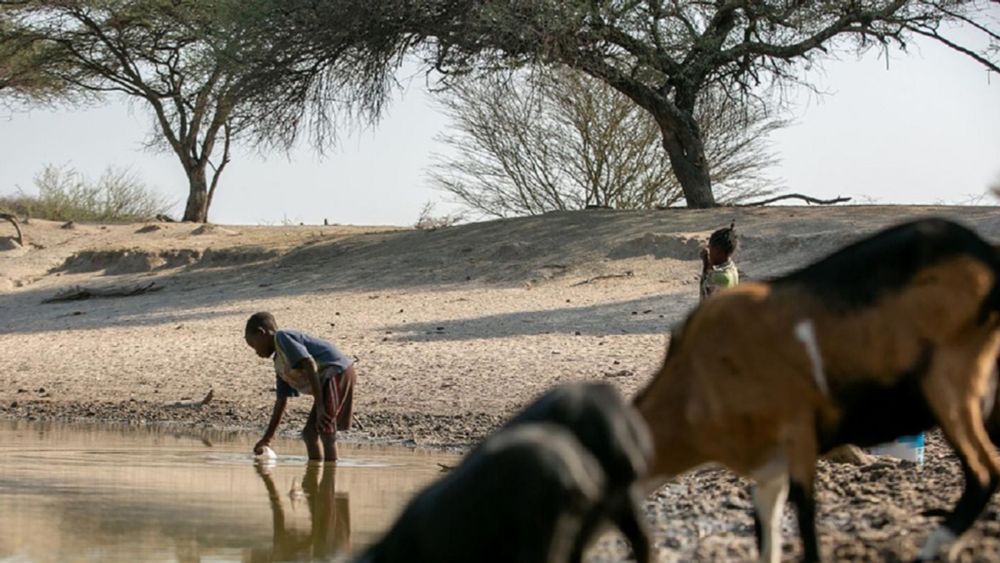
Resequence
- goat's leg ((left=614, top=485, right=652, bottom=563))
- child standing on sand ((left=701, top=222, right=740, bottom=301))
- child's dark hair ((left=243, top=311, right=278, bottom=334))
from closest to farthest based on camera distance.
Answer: goat's leg ((left=614, top=485, right=652, bottom=563))
child standing on sand ((left=701, top=222, right=740, bottom=301))
child's dark hair ((left=243, top=311, right=278, bottom=334))

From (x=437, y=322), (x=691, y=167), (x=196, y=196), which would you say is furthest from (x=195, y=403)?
(x=196, y=196)

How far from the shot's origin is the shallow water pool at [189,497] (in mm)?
7727

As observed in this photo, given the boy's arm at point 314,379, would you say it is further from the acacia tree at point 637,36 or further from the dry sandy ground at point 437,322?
the acacia tree at point 637,36

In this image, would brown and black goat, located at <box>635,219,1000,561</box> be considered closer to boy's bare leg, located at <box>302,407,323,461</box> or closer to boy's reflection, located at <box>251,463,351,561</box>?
boy's reflection, located at <box>251,463,351,561</box>

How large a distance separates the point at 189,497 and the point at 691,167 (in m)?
16.3

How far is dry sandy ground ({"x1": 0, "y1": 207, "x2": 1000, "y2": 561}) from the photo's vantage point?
7906 millimetres

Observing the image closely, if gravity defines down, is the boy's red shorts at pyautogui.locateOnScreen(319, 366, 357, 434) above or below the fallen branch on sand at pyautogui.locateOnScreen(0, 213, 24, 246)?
below

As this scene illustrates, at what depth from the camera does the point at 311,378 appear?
34.3 ft

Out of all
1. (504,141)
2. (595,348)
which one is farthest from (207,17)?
(595,348)

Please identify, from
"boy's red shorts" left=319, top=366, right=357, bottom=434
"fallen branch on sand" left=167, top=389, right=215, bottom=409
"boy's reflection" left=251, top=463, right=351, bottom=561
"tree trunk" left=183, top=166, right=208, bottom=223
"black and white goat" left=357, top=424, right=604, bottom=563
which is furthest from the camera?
"tree trunk" left=183, top=166, right=208, bottom=223

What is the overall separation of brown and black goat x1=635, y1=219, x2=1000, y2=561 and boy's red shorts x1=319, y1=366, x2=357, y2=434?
5.63 m

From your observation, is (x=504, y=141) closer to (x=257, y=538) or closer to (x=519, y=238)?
(x=519, y=238)

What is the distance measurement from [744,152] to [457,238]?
28.8 ft

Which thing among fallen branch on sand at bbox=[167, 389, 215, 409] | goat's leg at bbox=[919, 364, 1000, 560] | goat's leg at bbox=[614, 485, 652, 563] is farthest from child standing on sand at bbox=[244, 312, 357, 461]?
goat's leg at bbox=[919, 364, 1000, 560]
